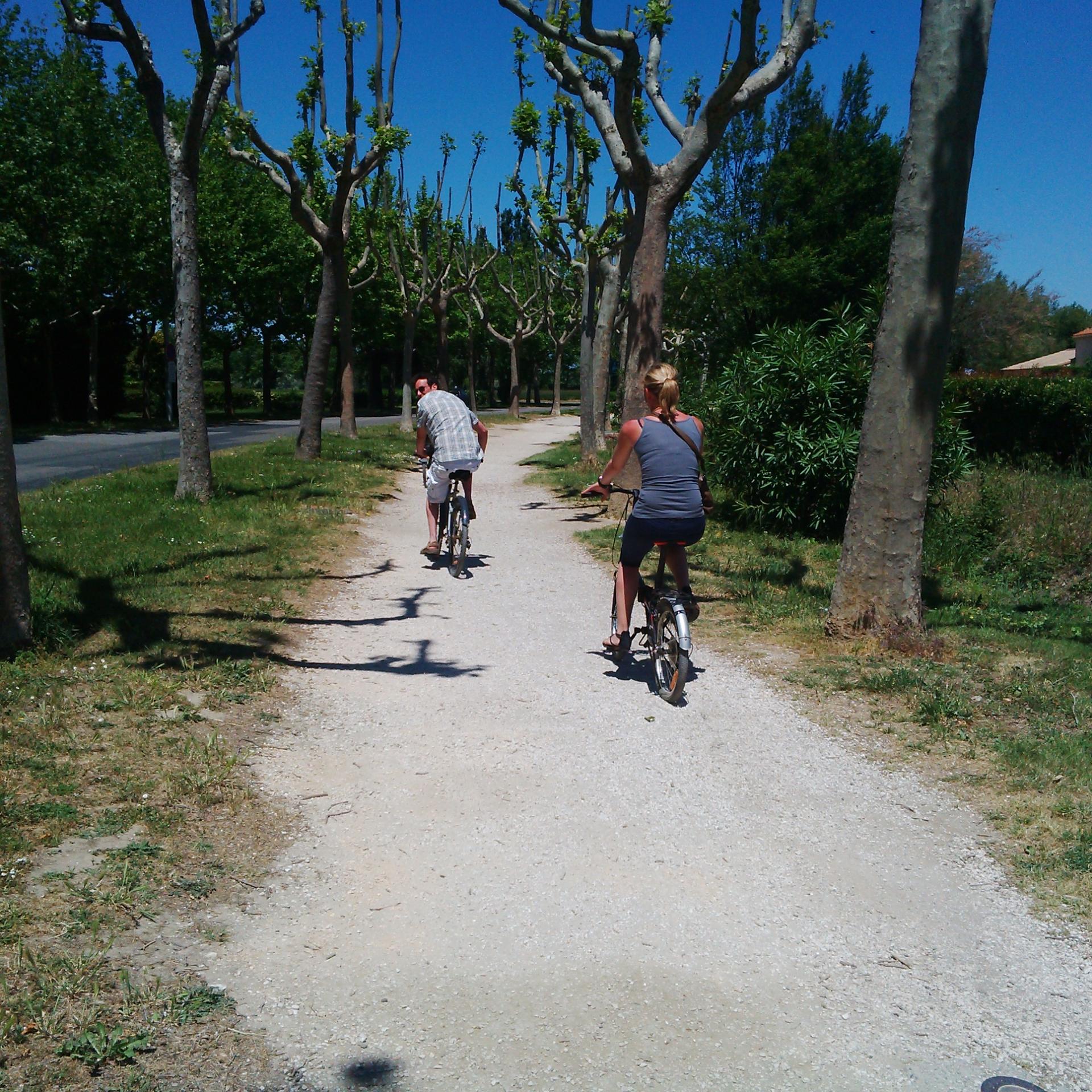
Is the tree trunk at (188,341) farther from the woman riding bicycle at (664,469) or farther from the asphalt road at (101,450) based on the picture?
the woman riding bicycle at (664,469)

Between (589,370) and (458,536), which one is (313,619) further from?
(589,370)

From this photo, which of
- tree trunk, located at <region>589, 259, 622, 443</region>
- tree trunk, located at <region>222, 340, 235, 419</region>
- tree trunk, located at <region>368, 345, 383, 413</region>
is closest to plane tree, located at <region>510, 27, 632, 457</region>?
tree trunk, located at <region>589, 259, 622, 443</region>

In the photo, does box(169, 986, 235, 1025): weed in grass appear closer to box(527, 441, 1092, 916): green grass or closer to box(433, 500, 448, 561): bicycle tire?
box(527, 441, 1092, 916): green grass

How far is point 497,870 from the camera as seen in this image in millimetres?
4242

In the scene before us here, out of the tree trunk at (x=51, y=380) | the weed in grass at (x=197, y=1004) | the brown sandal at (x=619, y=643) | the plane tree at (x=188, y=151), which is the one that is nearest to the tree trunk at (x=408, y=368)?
the tree trunk at (x=51, y=380)

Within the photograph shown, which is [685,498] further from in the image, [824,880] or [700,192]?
[700,192]

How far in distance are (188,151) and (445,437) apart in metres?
5.43

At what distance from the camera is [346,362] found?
23344 mm

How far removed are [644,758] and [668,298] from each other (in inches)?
1366

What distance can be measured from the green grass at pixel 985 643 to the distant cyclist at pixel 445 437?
237cm

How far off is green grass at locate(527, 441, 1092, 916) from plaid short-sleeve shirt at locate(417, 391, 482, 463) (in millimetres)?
2485

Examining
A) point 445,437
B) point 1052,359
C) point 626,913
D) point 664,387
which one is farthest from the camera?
point 1052,359

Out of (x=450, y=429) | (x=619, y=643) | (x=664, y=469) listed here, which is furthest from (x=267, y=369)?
(x=664, y=469)

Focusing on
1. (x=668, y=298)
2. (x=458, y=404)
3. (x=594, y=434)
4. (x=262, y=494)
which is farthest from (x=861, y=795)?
(x=668, y=298)
